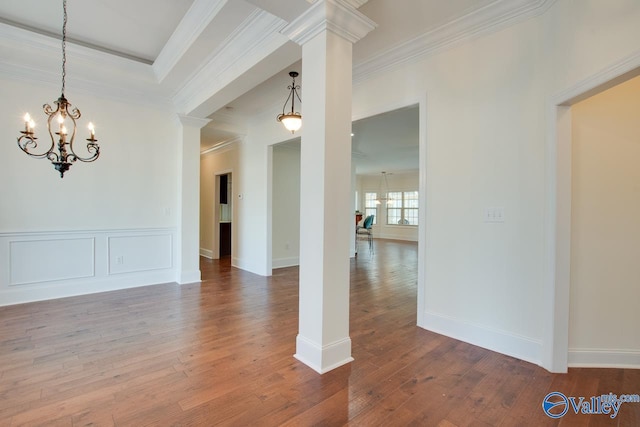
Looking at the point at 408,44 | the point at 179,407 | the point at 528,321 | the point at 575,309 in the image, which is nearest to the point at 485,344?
the point at 528,321

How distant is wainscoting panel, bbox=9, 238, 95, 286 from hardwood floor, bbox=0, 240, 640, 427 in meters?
0.52

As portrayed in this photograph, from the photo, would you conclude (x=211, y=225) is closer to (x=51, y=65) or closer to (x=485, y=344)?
(x=51, y=65)

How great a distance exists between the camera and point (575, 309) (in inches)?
88.0

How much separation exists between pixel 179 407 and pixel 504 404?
6.51 ft

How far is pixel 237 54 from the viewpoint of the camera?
120 inches

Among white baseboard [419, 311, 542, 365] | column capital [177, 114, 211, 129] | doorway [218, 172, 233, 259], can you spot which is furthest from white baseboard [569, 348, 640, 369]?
doorway [218, 172, 233, 259]

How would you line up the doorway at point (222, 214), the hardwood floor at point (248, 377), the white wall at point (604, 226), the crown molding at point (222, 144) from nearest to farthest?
the hardwood floor at point (248, 377)
the white wall at point (604, 226)
the crown molding at point (222, 144)
the doorway at point (222, 214)

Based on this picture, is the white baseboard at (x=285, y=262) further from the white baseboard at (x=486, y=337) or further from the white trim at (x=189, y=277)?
the white baseboard at (x=486, y=337)

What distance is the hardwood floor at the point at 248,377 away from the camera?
1701 mm

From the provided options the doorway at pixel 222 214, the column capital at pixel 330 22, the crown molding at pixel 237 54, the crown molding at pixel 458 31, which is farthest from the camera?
the doorway at pixel 222 214

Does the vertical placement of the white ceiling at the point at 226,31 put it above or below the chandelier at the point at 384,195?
above

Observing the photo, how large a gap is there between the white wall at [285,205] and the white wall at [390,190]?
21.7ft

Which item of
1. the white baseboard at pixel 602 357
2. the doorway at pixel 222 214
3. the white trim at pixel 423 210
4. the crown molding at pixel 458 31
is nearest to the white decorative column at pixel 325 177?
the crown molding at pixel 458 31

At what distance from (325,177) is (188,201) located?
3.50 metres
